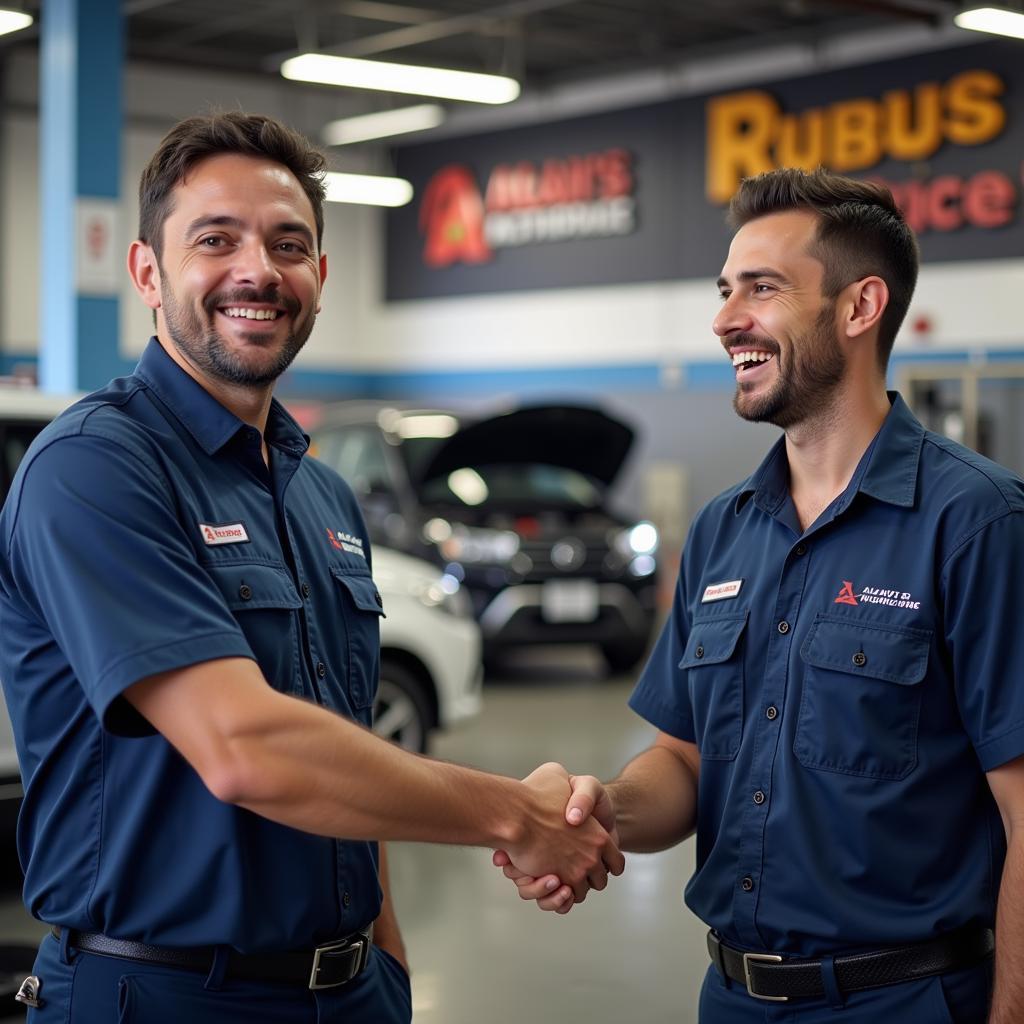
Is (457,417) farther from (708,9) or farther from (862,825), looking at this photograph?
(862,825)

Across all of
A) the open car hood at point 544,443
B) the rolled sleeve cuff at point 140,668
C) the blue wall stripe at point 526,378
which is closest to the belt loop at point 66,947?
the rolled sleeve cuff at point 140,668

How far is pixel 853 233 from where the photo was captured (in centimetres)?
221

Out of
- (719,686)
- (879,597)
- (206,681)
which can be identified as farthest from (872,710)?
(206,681)

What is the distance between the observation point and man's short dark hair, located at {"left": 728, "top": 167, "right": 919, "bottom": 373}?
7.22ft

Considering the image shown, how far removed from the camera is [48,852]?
6.14 feet

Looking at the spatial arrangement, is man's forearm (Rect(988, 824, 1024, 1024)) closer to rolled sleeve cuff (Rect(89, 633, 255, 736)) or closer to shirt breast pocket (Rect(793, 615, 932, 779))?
shirt breast pocket (Rect(793, 615, 932, 779))

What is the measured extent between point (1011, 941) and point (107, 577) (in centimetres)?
121

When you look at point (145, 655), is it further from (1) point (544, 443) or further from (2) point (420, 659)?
(1) point (544, 443)

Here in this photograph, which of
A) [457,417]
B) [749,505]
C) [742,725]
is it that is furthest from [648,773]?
[457,417]

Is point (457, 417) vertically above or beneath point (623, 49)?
beneath

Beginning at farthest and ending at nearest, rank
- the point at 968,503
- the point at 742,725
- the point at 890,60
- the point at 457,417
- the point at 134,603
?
the point at 890,60, the point at 457,417, the point at 742,725, the point at 968,503, the point at 134,603

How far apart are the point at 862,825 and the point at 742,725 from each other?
9.8 inches

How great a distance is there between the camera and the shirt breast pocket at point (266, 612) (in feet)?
6.36

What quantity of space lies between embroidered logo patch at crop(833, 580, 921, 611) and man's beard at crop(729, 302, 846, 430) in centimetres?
27
